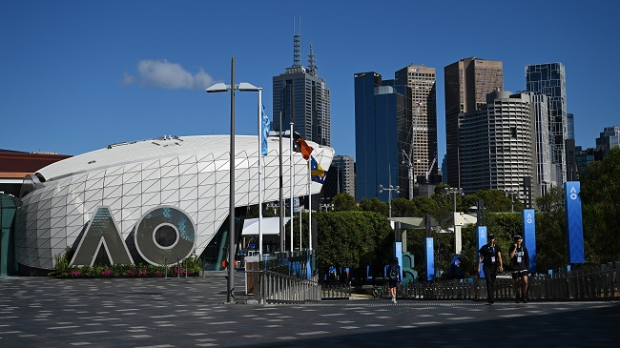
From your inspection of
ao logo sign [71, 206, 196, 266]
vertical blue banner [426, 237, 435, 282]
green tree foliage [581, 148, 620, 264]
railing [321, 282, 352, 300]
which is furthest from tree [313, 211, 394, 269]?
green tree foliage [581, 148, 620, 264]

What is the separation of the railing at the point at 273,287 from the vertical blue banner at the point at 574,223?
10205 millimetres

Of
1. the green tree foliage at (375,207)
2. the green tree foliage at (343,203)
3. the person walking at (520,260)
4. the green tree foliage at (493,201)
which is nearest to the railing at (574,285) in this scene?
the person walking at (520,260)

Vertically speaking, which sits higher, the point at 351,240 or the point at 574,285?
the point at 351,240

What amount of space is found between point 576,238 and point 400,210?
118 metres

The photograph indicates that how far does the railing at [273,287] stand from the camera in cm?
2328

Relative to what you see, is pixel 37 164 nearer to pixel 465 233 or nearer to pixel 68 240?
pixel 68 240

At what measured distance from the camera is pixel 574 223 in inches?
1002

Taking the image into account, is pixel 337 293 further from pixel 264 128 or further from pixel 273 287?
pixel 273 287

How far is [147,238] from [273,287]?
113ft

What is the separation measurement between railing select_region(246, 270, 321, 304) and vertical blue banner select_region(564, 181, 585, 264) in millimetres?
10205

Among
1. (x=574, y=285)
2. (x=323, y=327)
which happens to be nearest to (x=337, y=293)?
(x=574, y=285)

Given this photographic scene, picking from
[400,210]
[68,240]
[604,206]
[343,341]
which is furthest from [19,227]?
[400,210]

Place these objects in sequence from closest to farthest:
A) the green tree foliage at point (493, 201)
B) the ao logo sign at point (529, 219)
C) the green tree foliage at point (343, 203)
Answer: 1. the ao logo sign at point (529, 219)
2. the green tree foliage at point (493, 201)
3. the green tree foliage at point (343, 203)

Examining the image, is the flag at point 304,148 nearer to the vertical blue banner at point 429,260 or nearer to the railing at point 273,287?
the vertical blue banner at point 429,260
